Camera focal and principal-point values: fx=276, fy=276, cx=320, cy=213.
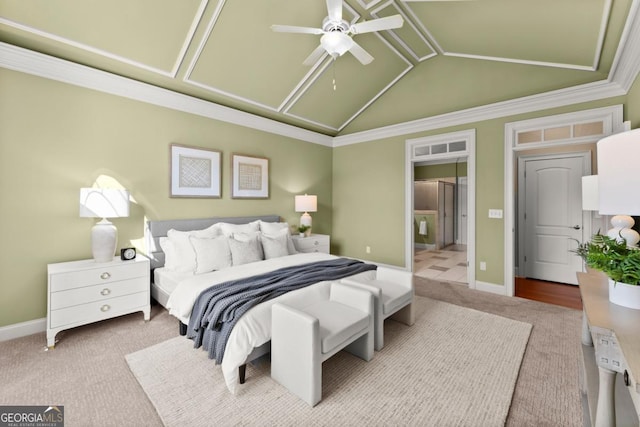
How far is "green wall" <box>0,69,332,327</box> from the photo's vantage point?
2.60 m

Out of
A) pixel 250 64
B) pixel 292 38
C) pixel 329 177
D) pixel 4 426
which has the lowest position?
pixel 4 426

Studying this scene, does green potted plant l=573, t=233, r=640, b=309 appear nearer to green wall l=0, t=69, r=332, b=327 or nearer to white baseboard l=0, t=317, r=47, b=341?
green wall l=0, t=69, r=332, b=327

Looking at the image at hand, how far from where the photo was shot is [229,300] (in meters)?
2.05

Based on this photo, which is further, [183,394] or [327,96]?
[327,96]

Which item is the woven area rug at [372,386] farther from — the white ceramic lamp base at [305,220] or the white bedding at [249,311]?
the white ceramic lamp base at [305,220]

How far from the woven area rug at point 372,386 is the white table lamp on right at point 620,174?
1.36 m

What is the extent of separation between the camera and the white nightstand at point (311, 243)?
465 centimetres

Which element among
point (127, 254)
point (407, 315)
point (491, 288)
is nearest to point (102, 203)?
point (127, 254)

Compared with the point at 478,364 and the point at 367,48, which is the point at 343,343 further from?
the point at 367,48

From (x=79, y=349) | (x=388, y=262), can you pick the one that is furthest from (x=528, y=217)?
(x=79, y=349)

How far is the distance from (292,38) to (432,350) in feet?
12.1

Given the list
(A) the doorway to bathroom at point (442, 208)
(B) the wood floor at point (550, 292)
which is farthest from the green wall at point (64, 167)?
(B) the wood floor at point (550, 292)

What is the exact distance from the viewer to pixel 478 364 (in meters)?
2.21

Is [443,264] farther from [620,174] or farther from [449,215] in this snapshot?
[620,174]
